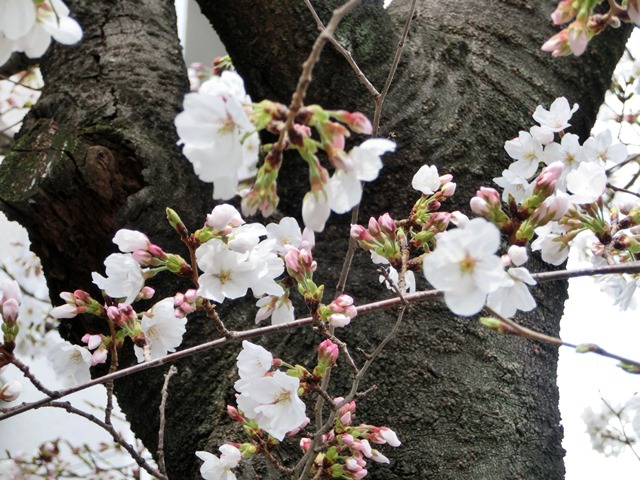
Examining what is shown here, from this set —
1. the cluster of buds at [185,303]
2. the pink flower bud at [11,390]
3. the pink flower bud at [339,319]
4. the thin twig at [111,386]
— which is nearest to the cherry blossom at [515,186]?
the pink flower bud at [339,319]

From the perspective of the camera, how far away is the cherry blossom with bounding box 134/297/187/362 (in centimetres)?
79

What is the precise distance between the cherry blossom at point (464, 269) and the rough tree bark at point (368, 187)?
453 mm

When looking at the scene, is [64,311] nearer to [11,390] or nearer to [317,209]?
[11,390]

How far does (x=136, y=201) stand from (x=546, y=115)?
0.60 meters

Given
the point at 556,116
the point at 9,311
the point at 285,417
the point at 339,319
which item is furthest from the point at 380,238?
the point at 9,311

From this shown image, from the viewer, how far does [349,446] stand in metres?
0.74

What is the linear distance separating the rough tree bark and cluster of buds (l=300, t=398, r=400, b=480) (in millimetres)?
125

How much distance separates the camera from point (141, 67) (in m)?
1.16

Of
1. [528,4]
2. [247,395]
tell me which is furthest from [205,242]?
[528,4]

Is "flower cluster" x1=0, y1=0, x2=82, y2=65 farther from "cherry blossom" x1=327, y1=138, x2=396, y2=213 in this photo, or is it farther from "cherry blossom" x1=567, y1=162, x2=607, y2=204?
"cherry blossom" x1=567, y1=162, x2=607, y2=204

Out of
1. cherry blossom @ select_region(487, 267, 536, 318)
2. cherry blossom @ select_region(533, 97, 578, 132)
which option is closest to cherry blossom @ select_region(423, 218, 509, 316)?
cherry blossom @ select_region(487, 267, 536, 318)

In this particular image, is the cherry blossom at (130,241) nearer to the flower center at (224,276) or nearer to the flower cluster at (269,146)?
the flower center at (224,276)

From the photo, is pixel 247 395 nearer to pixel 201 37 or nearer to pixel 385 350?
pixel 385 350

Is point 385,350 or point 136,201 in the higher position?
point 136,201
